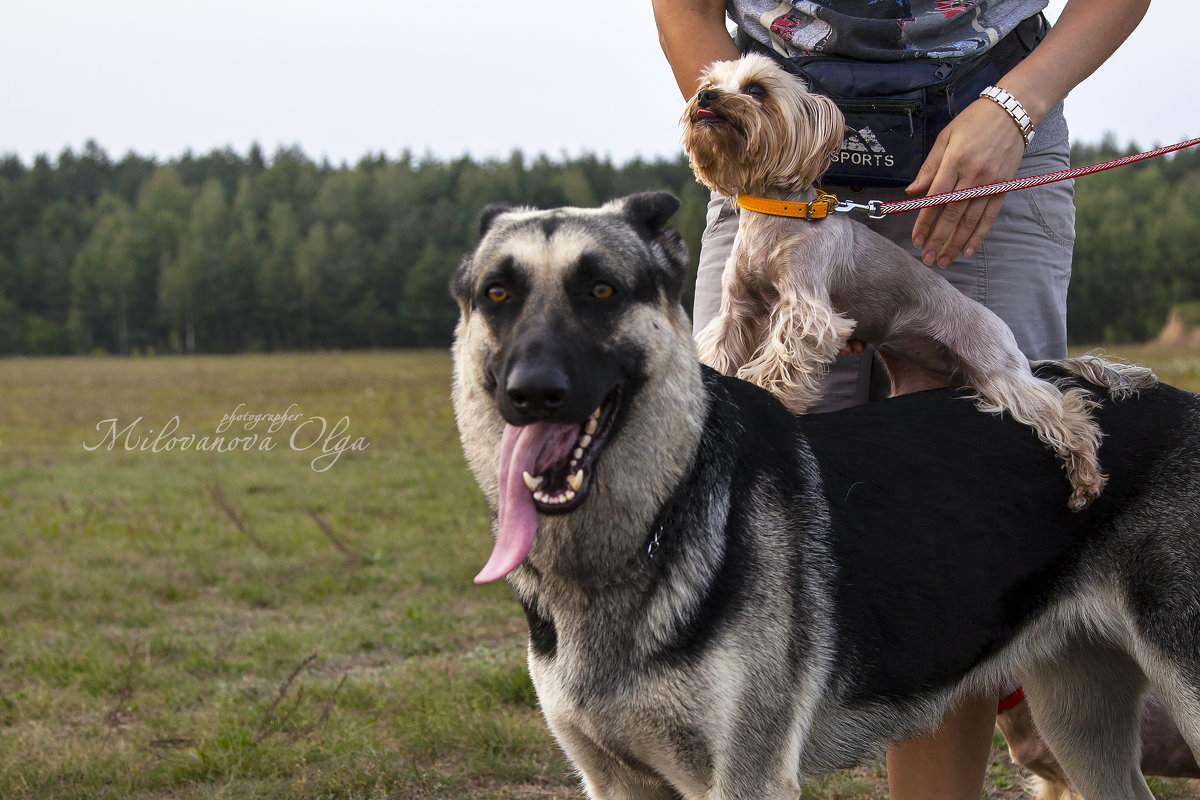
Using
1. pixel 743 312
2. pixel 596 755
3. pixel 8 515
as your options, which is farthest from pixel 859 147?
pixel 8 515

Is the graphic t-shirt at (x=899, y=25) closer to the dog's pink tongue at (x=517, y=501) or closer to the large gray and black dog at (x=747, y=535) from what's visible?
the large gray and black dog at (x=747, y=535)

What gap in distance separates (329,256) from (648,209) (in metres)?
83.8

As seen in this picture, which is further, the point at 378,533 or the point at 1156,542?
the point at 378,533

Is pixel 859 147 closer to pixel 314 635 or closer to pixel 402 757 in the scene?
pixel 402 757

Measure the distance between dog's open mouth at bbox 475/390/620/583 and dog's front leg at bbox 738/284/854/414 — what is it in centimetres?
77

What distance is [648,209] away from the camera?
2791mm

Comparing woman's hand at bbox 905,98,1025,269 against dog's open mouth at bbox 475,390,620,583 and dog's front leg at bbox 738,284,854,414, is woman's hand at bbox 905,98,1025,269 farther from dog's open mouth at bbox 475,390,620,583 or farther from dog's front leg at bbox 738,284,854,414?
dog's open mouth at bbox 475,390,620,583

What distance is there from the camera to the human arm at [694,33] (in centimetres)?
356

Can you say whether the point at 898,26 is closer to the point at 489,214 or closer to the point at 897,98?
the point at 897,98

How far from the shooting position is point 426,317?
77.7 metres

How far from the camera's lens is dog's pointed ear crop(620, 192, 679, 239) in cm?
278

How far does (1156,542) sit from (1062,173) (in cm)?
118

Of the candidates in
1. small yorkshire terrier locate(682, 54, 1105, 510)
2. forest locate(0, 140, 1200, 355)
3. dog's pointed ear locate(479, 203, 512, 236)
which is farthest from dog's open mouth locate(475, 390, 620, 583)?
forest locate(0, 140, 1200, 355)

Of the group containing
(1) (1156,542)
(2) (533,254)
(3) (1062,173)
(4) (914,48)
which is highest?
(4) (914,48)
